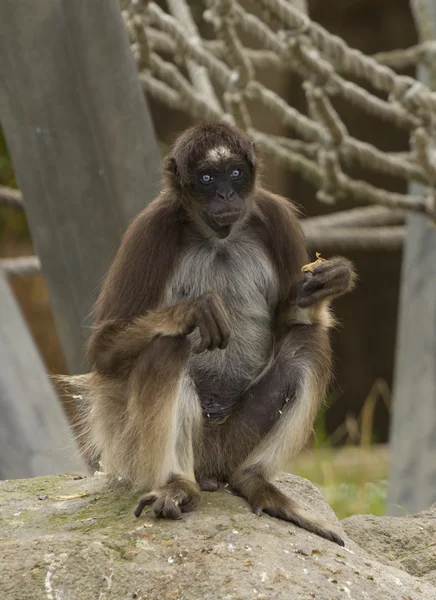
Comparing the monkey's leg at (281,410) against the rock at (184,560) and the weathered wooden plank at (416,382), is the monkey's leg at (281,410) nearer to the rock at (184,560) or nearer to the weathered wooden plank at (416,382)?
the rock at (184,560)

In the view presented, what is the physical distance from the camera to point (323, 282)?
4730mm

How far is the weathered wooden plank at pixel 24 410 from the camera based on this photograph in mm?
7203

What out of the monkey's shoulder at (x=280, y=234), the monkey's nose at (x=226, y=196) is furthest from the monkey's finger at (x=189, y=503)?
the monkey's nose at (x=226, y=196)

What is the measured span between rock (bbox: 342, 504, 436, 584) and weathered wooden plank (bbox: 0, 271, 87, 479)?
2.43 m

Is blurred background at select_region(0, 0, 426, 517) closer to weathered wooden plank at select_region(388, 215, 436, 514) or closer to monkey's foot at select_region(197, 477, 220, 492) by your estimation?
weathered wooden plank at select_region(388, 215, 436, 514)

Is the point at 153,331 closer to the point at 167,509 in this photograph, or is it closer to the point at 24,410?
the point at 167,509

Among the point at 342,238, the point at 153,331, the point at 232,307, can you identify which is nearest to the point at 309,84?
→ the point at 342,238

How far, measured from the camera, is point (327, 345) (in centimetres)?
499

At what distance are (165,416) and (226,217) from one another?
871 mm

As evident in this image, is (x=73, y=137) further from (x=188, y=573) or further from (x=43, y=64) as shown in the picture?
(x=188, y=573)

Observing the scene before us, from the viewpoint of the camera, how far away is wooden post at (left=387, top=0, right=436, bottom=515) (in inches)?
342

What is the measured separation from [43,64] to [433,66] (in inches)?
127

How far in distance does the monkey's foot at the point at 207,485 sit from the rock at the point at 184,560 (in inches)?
5.0

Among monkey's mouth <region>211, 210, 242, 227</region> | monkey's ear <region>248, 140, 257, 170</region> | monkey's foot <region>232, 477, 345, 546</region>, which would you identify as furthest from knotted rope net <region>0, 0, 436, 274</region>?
monkey's foot <region>232, 477, 345, 546</region>
